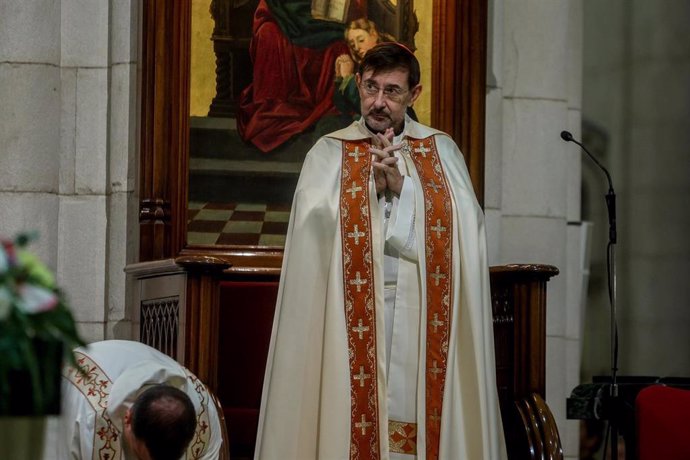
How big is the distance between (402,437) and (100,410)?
1266 mm

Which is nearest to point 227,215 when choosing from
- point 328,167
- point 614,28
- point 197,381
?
point 328,167

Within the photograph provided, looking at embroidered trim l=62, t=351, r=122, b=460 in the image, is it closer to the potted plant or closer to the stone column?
the potted plant

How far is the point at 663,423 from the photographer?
18.5 feet

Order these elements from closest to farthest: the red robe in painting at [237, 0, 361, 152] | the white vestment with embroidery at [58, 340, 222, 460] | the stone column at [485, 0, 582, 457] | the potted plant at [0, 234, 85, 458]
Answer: the potted plant at [0, 234, 85, 458] → the white vestment with embroidery at [58, 340, 222, 460] → the red robe in painting at [237, 0, 361, 152] → the stone column at [485, 0, 582, 457]

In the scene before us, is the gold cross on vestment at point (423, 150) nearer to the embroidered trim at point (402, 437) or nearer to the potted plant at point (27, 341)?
the embroidered trim at point (402, 437)

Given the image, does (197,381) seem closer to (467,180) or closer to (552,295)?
(467,180)

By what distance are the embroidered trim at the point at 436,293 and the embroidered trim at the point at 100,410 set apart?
1269mm

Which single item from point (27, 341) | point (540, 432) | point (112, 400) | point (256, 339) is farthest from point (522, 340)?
point (27, 341)

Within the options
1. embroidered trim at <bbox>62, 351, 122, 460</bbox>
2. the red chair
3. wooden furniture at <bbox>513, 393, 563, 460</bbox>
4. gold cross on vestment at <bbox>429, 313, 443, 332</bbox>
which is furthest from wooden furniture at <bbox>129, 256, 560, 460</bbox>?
embroidered trim at <bbox>62, 351, 122, 460</bbox>

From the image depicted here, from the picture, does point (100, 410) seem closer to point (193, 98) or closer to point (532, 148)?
point (193, 98)

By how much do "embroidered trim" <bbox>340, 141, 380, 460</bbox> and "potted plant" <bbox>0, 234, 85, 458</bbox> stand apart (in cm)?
321

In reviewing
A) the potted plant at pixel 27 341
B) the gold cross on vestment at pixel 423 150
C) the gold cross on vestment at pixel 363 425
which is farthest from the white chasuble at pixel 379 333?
A: the potted plant at pixel 27 341

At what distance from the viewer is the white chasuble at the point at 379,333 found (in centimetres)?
539

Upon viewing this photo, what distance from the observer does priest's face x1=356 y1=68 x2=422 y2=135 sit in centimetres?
561
